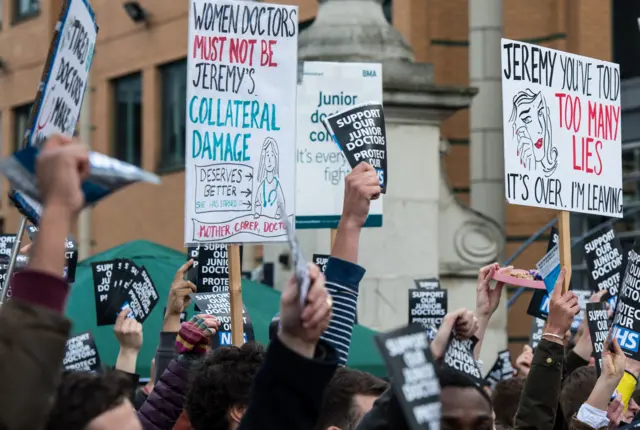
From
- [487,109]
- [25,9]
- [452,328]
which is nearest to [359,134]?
[452,328]

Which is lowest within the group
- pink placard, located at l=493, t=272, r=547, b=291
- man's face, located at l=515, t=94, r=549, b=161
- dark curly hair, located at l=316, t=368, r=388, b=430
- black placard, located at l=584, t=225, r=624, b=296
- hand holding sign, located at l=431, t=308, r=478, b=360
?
dark curly hair, located at l=316, t=368, r=388, b=430

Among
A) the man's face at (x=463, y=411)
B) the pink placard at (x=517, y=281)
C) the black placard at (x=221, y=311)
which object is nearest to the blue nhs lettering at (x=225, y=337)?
the black placard at (x=221, y=311)

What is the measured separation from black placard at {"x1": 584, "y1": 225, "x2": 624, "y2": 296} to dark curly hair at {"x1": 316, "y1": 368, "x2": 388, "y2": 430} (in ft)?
11.6

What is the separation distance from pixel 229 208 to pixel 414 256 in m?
5.88

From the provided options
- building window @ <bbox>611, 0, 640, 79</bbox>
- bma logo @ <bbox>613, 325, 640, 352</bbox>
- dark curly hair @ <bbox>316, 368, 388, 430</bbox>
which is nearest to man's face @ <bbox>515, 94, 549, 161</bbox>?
bma logo @ <bbox>613, 325, 640, 352</bbox>

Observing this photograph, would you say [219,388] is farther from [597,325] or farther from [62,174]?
[597,325]

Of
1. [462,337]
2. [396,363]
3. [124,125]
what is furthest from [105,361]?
[124,125]

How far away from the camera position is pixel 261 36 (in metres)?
8.15

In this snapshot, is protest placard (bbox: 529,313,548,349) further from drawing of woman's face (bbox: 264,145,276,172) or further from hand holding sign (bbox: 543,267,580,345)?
hand holding sign (bbox: 543,267,580,345)

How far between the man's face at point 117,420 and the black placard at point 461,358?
881mm

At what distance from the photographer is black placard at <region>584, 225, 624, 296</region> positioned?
28.7 ft

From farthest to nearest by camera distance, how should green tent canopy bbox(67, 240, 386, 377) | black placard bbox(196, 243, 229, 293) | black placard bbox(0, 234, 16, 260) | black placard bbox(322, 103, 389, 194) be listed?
1. green tent canopy bbox(67, 240, 386, 377)
2. black placard bbox(0, 234, 16, 260)
3. black placard bbox(196, 243, 229, 293)
4. black placard bbox(322, 103, 389, 194)

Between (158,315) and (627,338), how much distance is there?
4825mm

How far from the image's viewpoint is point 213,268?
8.70 meters
